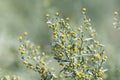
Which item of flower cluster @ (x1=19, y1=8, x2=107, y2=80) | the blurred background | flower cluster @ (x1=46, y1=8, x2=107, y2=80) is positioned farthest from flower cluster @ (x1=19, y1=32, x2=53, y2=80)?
the blurred background

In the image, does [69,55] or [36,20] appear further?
[36,20]

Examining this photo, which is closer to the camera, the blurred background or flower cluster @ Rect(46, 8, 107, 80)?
flower cluster @ Rect(46, 8, 107, 80)

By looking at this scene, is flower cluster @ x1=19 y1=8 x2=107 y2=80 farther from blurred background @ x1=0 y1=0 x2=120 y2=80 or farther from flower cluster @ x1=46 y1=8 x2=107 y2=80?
blurred background @ x1=0 y1=0 x2=120 y2=80

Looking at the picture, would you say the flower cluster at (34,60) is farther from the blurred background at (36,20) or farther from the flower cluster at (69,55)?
the blurred background at (36,20)

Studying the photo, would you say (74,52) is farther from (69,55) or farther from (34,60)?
(34,60)

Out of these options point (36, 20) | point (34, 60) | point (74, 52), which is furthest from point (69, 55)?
point (36, 20)

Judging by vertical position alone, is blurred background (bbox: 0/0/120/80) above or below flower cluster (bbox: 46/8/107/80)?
above
